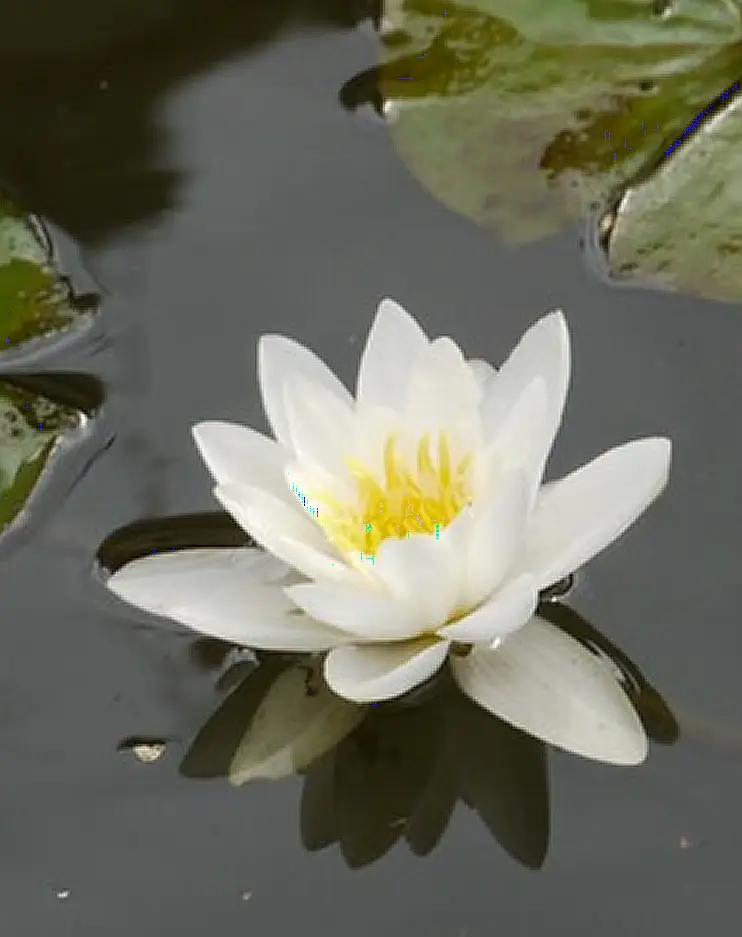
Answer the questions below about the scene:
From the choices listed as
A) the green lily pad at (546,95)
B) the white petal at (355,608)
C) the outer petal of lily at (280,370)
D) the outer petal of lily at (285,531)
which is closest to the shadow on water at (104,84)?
the green lily pad at (546,95)

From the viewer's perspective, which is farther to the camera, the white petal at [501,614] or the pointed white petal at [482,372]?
the pointed white petal at [482,372]

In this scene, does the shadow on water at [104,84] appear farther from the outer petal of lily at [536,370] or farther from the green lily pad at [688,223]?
the outer petal of lily at [536,370]

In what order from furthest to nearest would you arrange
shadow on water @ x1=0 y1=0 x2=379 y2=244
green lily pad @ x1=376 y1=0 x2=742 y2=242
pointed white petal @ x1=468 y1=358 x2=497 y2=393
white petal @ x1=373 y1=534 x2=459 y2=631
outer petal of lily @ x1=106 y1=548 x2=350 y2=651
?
shadow on water @ x1=0 y1=0 x2=379 y2=244
green lily pad @ x1=376 y1=0 x2=742 y2=242
pointed white petal @ x1=468 y1=358 x2=497 y2=393
outer petal of lily @ x1=106 y1=548 x2=350 y2=651
white petal @ x1=373 y1=534 x2=459 y2=631

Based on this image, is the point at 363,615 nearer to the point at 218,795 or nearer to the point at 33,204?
the point at 218,795

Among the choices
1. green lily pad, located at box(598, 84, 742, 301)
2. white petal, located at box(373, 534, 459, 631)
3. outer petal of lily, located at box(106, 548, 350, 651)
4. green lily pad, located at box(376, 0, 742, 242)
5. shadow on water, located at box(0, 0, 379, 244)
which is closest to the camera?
white petal, located at box(373, 534, 459, 631)

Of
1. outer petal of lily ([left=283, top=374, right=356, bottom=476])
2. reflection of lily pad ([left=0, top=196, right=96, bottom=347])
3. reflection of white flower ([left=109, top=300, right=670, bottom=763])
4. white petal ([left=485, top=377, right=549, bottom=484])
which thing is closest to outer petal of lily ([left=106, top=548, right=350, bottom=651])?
reflection of white flower ([left=109, top=300, right=670, bottom=763])

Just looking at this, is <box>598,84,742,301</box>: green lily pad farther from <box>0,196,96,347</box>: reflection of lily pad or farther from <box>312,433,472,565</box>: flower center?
<box>0,196,96,347</box>: reflection of lily pad

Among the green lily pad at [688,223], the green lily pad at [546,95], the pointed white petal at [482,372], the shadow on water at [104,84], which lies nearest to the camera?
the pointed white petal at [482,372]
